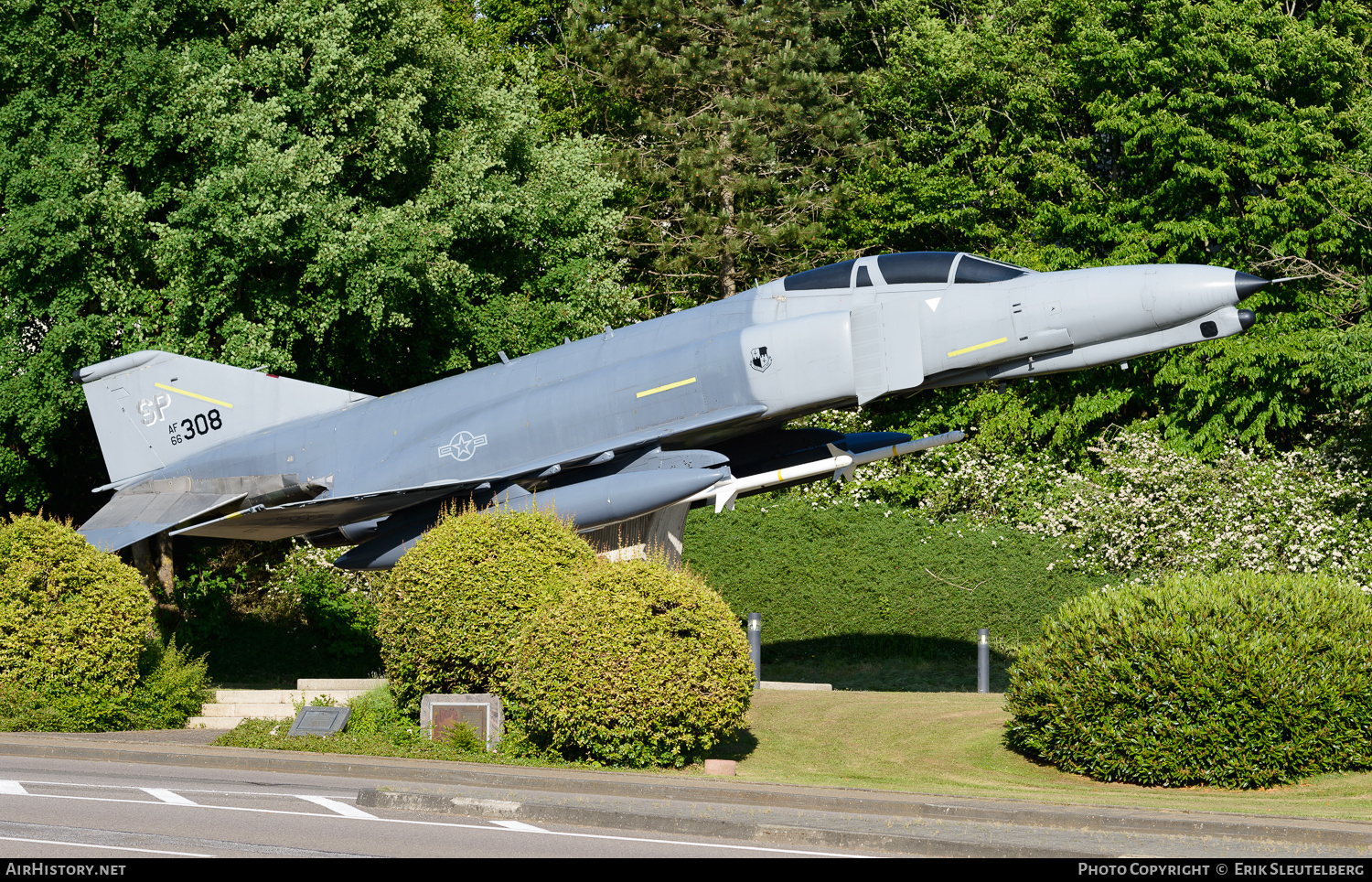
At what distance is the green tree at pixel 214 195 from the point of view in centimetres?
2355

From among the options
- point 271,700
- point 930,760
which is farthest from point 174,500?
point 930,760

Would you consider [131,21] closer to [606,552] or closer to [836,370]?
[606,552]

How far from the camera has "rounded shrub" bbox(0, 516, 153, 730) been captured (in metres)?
16.6

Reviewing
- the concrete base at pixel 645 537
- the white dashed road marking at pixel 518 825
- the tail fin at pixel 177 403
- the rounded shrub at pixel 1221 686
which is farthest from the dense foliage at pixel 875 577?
the white dashed road marking at pixel 518 825

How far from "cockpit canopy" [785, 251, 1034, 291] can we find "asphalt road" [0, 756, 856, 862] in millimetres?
8918

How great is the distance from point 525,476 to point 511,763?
473 centimetres

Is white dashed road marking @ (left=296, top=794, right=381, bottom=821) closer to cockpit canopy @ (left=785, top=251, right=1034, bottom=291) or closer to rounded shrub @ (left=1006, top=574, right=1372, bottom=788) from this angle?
rounded shrub @ (left=1006, top=574, right=1372, bottom=788)

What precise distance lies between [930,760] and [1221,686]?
3343 mm

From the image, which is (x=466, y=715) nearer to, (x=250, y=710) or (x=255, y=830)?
(x=250, y=710)

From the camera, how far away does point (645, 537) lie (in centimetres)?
1888

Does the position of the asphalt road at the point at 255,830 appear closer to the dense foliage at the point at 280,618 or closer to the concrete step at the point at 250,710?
the concrete step at the point at 250,710

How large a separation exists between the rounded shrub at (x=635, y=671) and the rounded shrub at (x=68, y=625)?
6.19m

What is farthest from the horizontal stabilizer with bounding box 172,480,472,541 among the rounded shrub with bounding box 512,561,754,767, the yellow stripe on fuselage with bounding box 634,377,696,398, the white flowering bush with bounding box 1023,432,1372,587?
the white flowering bush with bounding box 1023,432,1372,587
